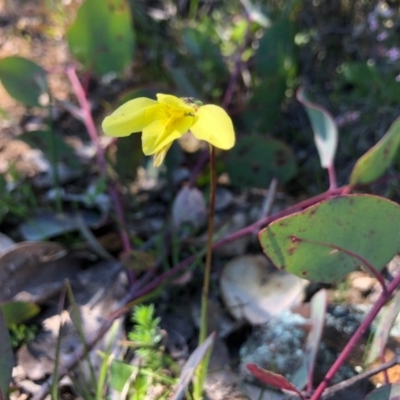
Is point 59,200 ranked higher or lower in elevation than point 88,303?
higher

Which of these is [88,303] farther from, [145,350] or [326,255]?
[326,255]

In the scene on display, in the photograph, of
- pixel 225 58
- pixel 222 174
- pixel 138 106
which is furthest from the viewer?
pixel 225 58

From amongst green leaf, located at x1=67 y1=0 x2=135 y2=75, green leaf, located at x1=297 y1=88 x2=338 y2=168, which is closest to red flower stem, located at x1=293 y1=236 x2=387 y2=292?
green leaf, located at x1=297 y1=88 x2=338 y2=168

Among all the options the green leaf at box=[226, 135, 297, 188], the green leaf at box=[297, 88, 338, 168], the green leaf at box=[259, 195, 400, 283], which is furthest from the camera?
the green leaf at box=[226, 135, 297, 188]

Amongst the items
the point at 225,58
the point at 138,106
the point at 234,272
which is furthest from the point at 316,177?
the point at 138,106

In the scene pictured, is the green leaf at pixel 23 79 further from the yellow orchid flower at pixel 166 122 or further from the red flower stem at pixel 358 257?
the red flower stem at pixel 358 257

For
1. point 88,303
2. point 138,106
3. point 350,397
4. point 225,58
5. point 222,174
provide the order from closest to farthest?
point 138,106
point 350,397
point 88,303
point 222,174
point 225,58

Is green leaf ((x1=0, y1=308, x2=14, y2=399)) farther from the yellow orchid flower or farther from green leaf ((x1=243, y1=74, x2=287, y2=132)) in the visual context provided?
green leaf ((x1=243, y1=74, x2=287, y2=132))
